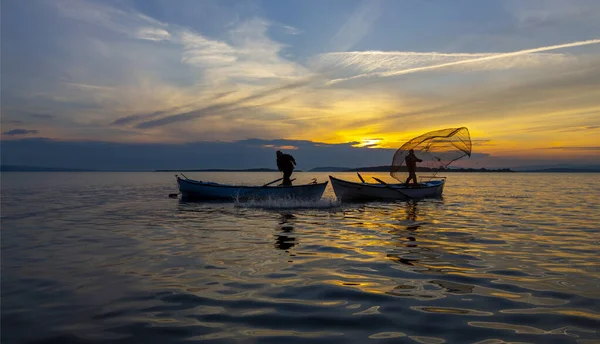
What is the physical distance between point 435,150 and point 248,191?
42.8 ft

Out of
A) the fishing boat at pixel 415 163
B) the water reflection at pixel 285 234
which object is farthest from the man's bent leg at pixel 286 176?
the water reflection at pixel 285 234

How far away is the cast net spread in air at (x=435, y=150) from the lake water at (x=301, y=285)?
10424 millimetres

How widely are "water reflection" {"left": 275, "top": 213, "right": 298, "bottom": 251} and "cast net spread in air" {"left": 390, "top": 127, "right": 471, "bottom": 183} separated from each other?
11.3m

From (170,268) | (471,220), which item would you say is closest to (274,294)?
(170,268)

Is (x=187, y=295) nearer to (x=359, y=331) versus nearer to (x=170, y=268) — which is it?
(x=170, y=268)

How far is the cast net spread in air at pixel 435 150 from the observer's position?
24.9 m

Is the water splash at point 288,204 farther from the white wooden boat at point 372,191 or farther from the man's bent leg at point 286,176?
the white wooden boat at point 372,191

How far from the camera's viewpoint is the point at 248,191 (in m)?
27.9

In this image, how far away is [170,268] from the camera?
9.26 metres

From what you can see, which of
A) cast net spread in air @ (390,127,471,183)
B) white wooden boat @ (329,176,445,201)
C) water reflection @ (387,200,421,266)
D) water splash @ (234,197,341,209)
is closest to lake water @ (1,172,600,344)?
water reflection @ (387,200,421,266)

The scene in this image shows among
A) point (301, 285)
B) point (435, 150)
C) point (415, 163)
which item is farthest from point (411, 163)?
point (301, 285)

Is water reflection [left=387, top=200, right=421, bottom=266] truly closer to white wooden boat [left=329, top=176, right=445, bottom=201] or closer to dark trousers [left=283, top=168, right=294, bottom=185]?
white wooden boat [left=329, top=176, right=445, bottom=201]

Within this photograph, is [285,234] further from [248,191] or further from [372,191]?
[372,191]

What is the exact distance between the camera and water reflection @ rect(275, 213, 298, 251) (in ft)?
39.8
